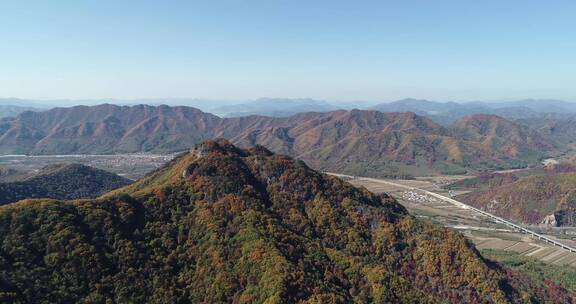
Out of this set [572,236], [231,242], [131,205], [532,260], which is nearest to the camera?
[231,242]

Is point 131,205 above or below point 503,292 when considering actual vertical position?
above

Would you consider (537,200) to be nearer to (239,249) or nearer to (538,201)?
(538,201)

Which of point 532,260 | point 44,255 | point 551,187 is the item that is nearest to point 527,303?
point 532,260

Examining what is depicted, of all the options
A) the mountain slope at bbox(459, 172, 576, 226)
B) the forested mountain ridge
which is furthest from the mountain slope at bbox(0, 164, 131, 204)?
the mountain slope at bbox(459, 172, 576, 226)

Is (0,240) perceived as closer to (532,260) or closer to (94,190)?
(94,190)

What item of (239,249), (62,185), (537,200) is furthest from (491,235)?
(62,185)

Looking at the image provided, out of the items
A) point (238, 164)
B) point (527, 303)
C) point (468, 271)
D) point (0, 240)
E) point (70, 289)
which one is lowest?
point (527, 303)

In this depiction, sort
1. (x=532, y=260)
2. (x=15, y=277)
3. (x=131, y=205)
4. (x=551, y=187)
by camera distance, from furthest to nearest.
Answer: (x=551, y=187), (x=532, y=260), (x=131, y=205), (x=15, y=277)

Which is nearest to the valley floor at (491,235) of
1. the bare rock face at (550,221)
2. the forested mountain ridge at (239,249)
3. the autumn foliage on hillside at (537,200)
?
the autumn foliage on hillside at (537,200)
